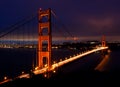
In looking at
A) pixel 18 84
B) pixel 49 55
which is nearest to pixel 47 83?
pixel 18 84

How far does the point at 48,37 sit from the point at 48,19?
1.32 meters

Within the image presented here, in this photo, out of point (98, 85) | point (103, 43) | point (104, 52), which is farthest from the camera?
point (103, 43)

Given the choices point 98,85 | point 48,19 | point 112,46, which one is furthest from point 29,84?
point 112,46

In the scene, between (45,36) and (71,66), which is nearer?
(45,36)

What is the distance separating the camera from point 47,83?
31.7 feet

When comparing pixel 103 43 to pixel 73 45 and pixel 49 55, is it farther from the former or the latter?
pixel 49 55

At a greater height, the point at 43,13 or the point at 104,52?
the point at 43,13

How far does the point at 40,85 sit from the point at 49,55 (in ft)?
23.1

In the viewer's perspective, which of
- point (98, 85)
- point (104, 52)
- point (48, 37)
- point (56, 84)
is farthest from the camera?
point (104, 52)

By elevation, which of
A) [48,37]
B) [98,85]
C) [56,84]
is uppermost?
[48,37]

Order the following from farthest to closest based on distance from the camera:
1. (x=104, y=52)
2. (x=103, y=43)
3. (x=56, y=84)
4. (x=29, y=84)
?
(x=103, y=43), (x=104, y=52), (x=56, y=84), (x=29, y=84)

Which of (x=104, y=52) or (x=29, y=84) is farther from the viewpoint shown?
(x=104, y=52)

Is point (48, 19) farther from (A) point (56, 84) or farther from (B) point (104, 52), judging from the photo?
(B) point (104, 52)

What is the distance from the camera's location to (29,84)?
361 inches
